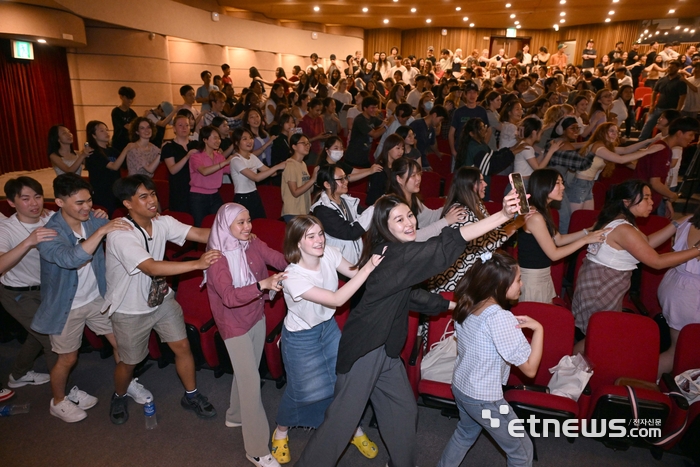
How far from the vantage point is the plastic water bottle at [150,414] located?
10.4 feet

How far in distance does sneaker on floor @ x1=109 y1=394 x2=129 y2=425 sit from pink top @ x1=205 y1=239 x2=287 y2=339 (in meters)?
1.11

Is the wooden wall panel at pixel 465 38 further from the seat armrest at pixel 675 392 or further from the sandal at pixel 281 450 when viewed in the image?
the sandal at pixel 281 450

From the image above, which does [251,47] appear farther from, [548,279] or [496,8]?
[548,279]

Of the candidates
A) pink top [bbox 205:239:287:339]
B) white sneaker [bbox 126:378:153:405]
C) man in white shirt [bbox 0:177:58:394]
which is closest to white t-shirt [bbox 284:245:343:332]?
pink top [bbox 205:239:287:339]

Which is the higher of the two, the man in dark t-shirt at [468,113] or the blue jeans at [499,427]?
the man in dark t-shirt at [468,113]

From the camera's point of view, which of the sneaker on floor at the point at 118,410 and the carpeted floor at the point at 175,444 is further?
the sneaker on floor at the point at 118,410

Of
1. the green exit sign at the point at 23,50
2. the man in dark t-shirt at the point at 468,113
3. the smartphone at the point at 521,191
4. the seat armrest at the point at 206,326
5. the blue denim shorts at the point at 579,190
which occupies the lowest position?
the seat armrest at the point at 206,326

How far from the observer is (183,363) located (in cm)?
319

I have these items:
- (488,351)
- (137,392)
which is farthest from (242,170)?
(488,351)

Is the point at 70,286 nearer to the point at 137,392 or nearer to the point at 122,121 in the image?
the point at 137,392

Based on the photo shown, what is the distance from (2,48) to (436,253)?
1078cm

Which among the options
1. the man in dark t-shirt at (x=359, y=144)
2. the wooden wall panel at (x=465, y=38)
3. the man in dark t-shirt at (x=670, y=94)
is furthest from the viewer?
the wooden wall panel at (x=465, y=38)

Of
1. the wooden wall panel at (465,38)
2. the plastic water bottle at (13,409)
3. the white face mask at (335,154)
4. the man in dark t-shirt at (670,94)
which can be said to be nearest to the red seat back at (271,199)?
the white face mask at (335,154)

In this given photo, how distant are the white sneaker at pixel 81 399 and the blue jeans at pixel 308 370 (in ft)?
5.15
